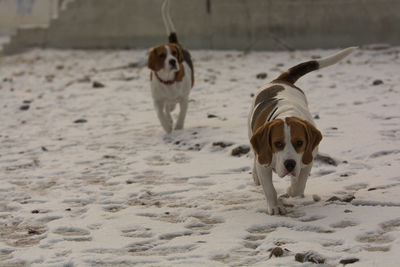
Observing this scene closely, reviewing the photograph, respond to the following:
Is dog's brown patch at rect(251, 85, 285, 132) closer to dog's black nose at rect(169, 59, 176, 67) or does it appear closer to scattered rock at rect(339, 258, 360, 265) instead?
scattered rock at rect(339, 258, 360, 265)

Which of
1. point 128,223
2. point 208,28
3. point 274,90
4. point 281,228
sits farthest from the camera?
point 208,28

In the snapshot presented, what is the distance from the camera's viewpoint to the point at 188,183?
4.70m

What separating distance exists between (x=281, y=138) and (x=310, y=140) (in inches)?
7.2

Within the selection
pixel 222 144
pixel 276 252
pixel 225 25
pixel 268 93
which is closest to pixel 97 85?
pixel 225 25

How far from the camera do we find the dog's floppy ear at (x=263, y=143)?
11.9 feet

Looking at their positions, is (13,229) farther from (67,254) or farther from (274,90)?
(274,90)

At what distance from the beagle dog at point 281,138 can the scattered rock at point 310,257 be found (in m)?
0.69

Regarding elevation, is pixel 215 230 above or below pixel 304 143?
below

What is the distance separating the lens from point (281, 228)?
3.50 metres

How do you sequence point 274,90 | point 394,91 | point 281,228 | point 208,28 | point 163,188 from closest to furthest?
point 281,228, point 274,90, point 163,188, point 394,91, point 208,28

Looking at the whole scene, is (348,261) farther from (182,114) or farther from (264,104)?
(182,114)

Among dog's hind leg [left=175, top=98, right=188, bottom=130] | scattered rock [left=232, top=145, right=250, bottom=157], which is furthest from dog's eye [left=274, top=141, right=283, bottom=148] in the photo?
dog's hind leg [left=175, top=98, right=188, bottom=130]

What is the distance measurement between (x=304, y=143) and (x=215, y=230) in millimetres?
710

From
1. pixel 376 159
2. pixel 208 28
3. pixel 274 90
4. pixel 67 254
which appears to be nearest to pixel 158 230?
pixel 67 254
